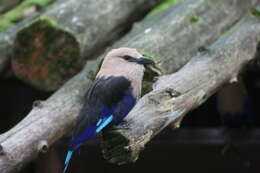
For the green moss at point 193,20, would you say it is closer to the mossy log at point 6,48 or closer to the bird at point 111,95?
the bird at point 111,95

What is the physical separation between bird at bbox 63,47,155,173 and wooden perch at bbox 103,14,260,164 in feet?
0.24

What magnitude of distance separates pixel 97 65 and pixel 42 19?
21.3 inches

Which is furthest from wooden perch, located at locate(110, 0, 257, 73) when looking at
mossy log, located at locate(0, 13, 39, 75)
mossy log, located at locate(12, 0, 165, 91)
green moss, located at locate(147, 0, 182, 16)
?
mossy log, located at locate(0, 13, 39, 75)

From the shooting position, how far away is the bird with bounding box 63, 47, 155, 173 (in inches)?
133

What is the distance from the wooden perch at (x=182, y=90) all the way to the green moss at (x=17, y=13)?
1658mm

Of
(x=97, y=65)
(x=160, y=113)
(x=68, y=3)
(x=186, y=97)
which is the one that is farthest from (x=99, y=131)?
(x=68, y=3)

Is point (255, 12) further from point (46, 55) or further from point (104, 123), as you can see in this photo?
point (104, 123)

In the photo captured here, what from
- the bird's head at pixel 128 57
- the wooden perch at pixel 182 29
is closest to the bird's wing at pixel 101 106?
the bird's head at pixel 128 57

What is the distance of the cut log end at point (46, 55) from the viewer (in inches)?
174

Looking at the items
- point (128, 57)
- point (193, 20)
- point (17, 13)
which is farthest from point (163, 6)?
point (128, 57)

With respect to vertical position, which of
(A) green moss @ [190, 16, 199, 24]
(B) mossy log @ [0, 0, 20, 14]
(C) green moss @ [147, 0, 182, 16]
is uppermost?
(B) mossy log @ [0, 0, 20, 14]

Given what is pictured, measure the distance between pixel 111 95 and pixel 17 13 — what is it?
212 cm

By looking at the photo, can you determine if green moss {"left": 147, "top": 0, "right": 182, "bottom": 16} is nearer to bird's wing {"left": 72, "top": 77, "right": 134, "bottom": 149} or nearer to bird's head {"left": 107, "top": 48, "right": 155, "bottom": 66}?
bird's head {"left": 107, "top": 48, "right": 155, "bottom": 66}

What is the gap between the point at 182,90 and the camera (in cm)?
365
